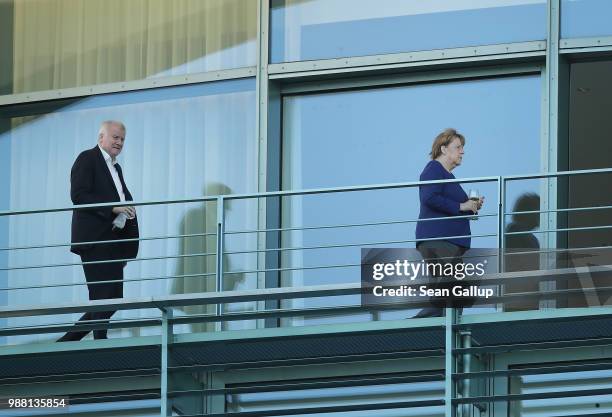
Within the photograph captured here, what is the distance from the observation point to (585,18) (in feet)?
49.7

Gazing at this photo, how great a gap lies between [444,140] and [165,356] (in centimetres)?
253

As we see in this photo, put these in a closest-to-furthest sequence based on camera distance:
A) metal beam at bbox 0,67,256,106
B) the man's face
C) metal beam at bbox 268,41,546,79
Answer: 1. the man's face
2. metal beam at bbox 268,41,546,79
3. metal beam at bbox 0,67,256,106

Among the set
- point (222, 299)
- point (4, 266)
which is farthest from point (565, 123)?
point (4, 266)

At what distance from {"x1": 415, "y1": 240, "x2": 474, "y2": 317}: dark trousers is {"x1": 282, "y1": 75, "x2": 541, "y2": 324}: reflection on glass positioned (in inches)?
30.8

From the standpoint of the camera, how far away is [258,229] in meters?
15.6

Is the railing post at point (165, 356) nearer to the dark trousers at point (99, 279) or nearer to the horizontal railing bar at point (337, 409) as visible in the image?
the horizontal railing bar at point (337, 409)

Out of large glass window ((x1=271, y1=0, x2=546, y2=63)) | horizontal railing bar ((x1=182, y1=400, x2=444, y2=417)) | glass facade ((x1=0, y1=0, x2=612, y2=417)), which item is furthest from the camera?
large glass window ((x1=271, y1=0, x2=546, y2=63))

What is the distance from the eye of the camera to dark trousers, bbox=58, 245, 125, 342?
1489cm

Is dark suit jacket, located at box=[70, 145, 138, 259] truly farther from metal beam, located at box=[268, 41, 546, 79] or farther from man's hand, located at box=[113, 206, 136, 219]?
metal beam, located at box=[268, 41, 546, 79]

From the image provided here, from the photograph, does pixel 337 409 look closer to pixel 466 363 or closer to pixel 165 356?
pixel 466 363

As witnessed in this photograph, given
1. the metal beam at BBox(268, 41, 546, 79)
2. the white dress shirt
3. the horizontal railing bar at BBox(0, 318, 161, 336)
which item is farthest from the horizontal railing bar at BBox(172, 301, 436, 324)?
the metal beam at BBox(268, 41, 546, 79)

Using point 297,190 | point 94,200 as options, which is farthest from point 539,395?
point 94,200

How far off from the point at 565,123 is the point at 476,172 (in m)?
0.77

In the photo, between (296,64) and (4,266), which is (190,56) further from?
(4,266)
